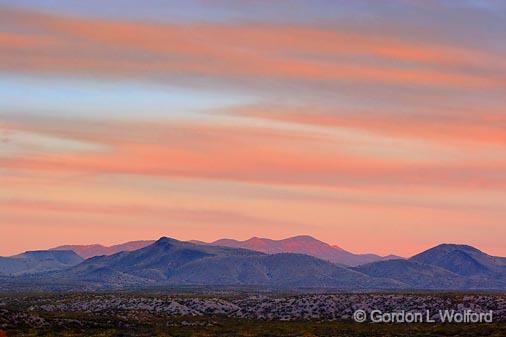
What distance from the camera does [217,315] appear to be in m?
144

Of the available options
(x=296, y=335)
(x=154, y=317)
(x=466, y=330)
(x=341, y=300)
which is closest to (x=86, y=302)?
(x=154, y=317)

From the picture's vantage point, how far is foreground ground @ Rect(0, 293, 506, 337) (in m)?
113

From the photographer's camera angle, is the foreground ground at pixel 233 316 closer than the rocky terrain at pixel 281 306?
Yes

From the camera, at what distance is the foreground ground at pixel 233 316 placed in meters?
113

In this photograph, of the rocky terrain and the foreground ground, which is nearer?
the foreground ground

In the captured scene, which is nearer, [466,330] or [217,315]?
[466,330]

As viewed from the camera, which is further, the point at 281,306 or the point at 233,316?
the point at 281,306

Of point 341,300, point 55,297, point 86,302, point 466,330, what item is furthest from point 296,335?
point 55,297

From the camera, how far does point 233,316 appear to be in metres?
143

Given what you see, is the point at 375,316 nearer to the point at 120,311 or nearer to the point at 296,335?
the point at 296,335

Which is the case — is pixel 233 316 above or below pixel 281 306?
below

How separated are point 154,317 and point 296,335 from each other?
117 feet

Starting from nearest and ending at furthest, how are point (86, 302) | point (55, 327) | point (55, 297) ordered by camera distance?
point (55, 327)
point (86, 302)
point (55, 297)

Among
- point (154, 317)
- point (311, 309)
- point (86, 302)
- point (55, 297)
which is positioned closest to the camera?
point (154, 317)
